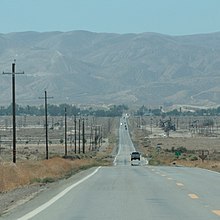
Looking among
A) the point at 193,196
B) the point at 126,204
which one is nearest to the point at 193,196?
the point at 193,196

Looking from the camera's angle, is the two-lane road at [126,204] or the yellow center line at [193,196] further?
the yellow center line at [193,196]

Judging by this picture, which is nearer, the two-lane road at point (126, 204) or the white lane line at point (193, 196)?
the two-lane road at point (126, 204)

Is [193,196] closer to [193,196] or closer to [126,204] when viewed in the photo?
[193,196]

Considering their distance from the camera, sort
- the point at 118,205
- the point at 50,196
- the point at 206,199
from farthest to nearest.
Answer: the point at 50,196 → the point at 206,199 → the point at 118,205

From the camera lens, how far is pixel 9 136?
181 metres

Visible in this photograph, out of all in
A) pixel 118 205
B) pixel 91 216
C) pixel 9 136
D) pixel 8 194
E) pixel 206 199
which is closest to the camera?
pixel 91 216

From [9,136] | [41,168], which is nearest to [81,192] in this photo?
[41,168]

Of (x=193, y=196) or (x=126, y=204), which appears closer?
(x=126, y=204)

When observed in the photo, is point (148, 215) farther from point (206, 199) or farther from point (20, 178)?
point (20, 178)

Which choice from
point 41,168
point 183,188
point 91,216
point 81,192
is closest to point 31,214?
point 91,216

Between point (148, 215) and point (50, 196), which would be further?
point (50, 196)

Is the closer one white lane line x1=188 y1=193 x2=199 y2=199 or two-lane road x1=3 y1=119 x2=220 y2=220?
two-lane road x1=3 y1=119 x2=220 y2=220

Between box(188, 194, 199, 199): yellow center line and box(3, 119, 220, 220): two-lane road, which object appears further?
box(188, 194, 199, 199): yellow center line

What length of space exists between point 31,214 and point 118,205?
292cm
